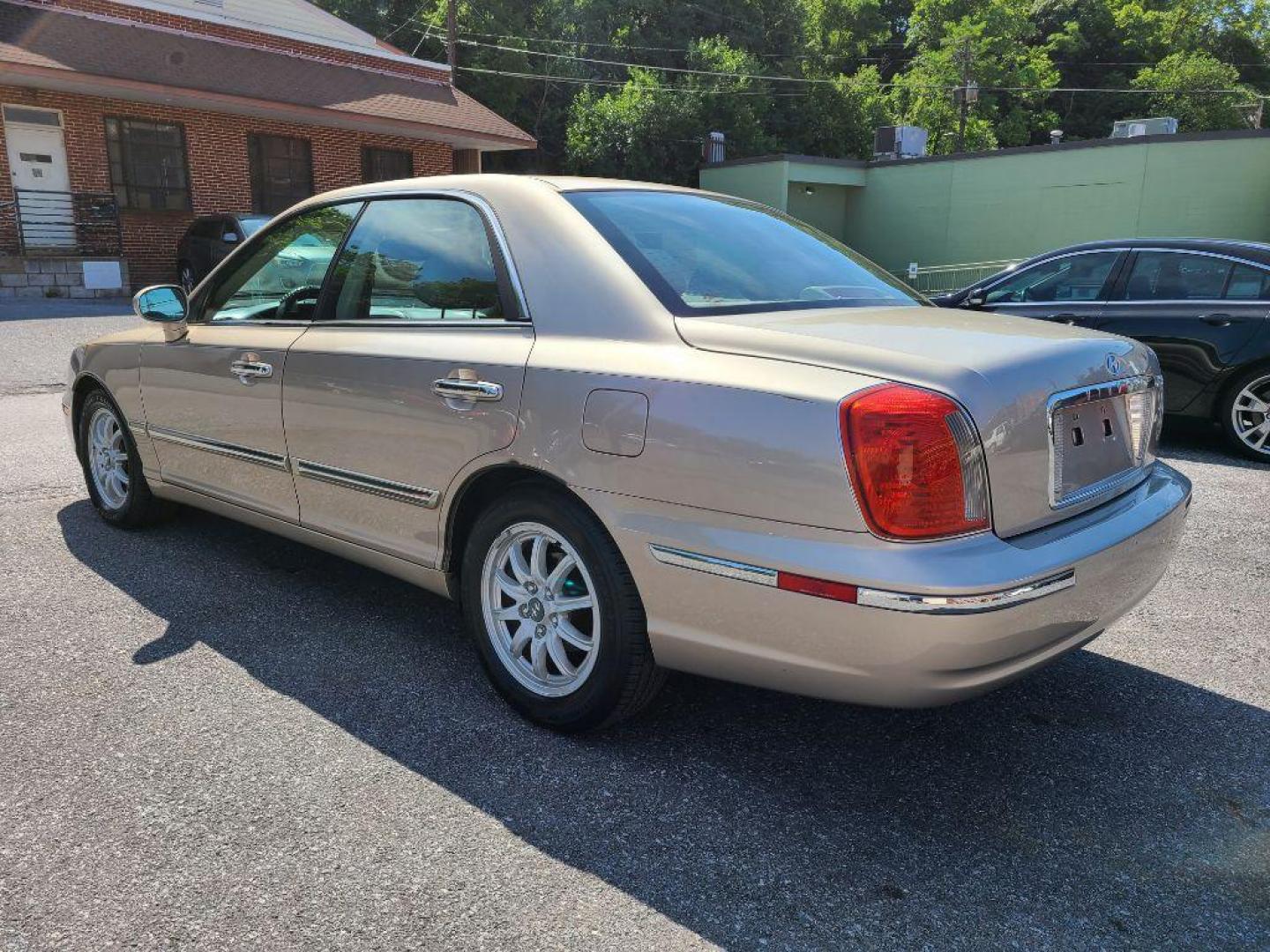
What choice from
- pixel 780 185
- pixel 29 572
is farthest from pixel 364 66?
pixel 29 572

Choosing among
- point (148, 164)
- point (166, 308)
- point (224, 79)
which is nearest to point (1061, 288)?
point (166, 308)

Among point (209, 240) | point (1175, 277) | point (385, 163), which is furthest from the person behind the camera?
point (385, 163)

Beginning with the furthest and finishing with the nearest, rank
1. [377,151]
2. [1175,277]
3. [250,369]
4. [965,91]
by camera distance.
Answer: [965,91], [377,151], [1175,277], [250,369]

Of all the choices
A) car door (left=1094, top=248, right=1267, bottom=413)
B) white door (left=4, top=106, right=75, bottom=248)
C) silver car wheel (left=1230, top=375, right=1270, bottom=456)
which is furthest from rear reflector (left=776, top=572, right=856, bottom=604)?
white door (left=4, top=106, right=75, bottom=248)

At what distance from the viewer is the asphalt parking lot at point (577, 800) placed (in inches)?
84.2

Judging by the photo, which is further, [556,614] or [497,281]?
[497,281]

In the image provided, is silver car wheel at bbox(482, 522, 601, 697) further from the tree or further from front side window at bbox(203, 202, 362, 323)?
the tree

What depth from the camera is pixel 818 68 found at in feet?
153

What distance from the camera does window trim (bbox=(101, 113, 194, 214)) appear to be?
18.8 m

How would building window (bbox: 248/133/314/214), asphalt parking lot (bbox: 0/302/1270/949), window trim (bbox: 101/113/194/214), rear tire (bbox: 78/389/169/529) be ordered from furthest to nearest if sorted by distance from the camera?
building window (bbox: 248/133/314/214) → window trim (bbox: 101/113/194/214) → rear tire (bbox: 78/389/169/529) → asphalt parking lot (bbox: 0/302/1270/949)

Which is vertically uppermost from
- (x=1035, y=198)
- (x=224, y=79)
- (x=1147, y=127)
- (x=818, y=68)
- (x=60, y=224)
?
(x=818, y=68)

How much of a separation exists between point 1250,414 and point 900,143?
2780 cm

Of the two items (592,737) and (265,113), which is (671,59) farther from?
(592,737)

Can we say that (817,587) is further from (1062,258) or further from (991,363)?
(1062,258)
